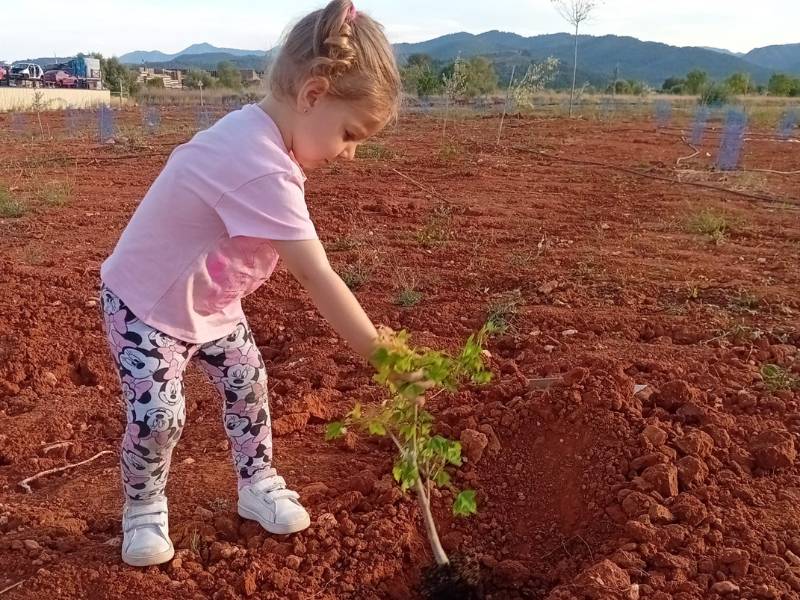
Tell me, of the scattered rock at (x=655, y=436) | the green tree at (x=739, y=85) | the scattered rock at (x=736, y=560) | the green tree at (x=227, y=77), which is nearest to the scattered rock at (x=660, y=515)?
the scattered rock at (x=736, y=560)

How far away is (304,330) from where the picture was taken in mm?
3637

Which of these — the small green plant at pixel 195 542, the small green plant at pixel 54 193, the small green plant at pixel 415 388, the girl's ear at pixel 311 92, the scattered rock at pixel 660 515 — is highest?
the girl's ear at pixel 311 92

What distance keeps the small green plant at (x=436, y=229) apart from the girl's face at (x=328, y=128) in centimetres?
367

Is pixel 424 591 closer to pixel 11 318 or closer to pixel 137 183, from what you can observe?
pixel 11 318

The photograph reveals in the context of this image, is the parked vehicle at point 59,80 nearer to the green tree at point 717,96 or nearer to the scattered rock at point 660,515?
the green tree at point 717,96

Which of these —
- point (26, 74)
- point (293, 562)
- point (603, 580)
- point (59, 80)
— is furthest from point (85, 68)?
point (603, 580)

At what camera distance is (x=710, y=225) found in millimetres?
5684

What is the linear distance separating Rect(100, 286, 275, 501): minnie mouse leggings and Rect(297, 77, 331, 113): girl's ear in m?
0.66

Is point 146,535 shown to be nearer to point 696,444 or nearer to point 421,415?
point 421,415

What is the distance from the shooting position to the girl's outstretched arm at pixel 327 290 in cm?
151

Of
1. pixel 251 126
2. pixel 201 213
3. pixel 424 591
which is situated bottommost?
pixel 424 591

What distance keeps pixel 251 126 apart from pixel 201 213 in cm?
24

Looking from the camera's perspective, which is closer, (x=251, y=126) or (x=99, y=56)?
(x=251, y=126)

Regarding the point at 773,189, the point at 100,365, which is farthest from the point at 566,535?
the point at 773,189
